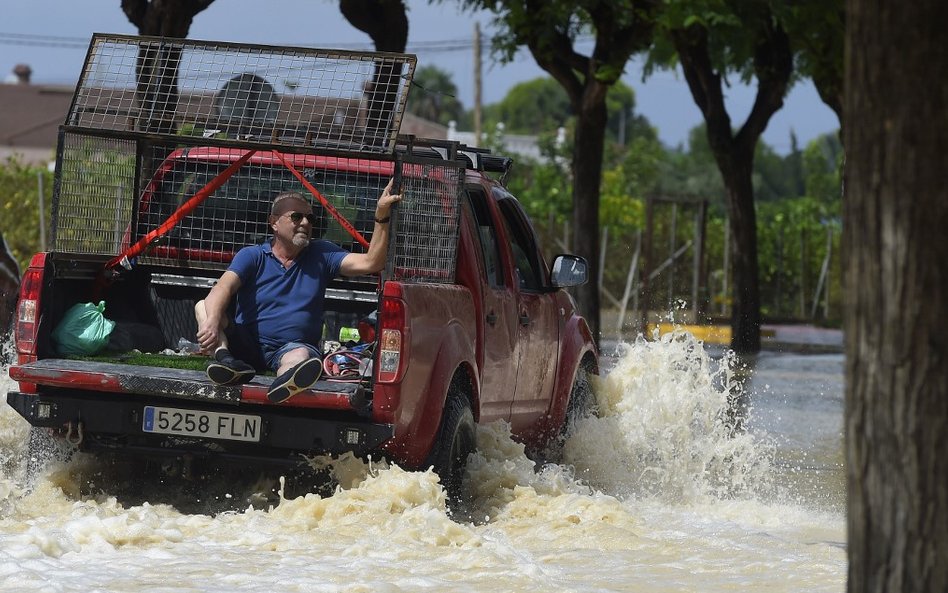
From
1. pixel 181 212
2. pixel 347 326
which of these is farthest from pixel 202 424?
pixel 347 326

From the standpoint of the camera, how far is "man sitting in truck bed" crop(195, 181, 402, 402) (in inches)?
313

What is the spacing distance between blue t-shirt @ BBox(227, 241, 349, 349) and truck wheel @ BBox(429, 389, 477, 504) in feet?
2.68

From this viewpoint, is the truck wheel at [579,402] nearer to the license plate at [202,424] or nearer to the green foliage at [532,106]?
the license plate at [202,424]

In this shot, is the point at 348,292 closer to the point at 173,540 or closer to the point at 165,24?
the point at 173,540

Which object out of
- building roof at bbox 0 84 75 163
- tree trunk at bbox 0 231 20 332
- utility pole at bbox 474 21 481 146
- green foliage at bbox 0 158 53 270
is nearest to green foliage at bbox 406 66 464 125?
building roof at bbox 0 84 75 163

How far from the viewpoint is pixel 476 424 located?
8258 mm

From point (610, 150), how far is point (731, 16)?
60798 mm

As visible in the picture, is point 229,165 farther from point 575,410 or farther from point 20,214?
point 20,214

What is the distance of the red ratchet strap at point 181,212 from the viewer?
8.30m

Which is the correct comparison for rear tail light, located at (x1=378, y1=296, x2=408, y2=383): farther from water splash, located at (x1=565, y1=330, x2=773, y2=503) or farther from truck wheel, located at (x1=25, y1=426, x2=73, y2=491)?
Answer: water splash, located at (x1=565, y1=330, x2=773, y2=503)

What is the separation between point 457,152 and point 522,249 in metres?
1.04

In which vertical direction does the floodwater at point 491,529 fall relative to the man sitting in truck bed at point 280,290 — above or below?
below

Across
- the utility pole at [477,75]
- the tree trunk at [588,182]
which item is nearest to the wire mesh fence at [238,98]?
the tree trunk at [588,182]

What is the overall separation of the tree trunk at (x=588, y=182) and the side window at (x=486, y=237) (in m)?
11.0
